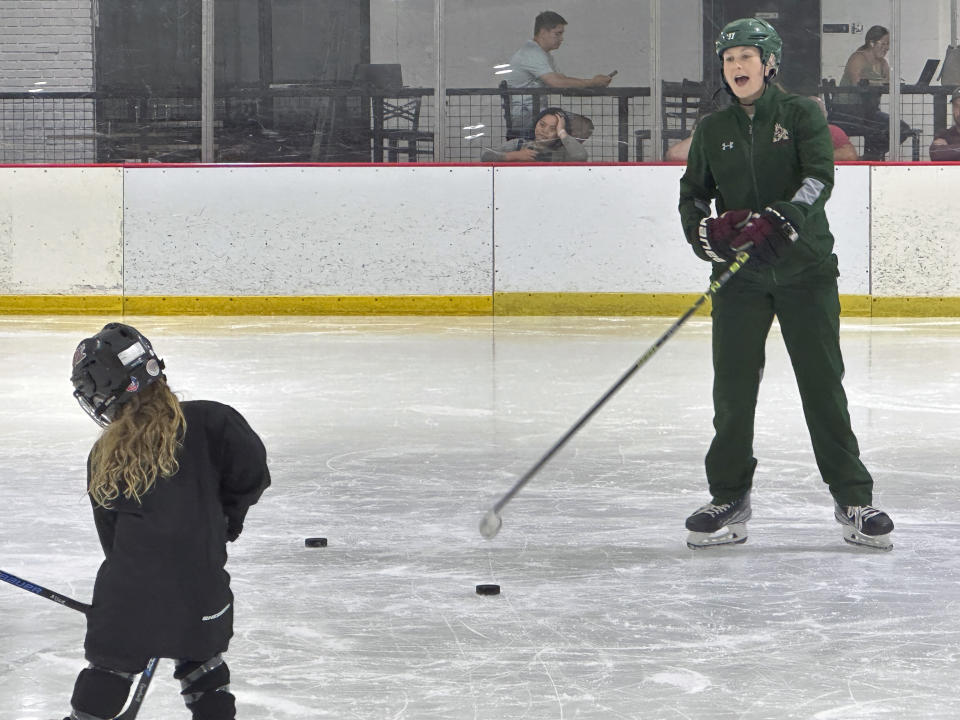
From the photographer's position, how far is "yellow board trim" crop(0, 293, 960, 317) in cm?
1052

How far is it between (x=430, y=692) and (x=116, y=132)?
29.3 feet

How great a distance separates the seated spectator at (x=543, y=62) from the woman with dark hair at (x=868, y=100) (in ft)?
5.52

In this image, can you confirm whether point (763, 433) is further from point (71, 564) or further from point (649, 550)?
point (71, 564)

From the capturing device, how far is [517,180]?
1056 centimetres

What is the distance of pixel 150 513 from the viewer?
200 cm

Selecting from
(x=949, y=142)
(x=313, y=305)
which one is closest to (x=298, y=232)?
(x=313, y=305)

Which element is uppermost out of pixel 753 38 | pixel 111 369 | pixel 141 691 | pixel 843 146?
pixel 843 146

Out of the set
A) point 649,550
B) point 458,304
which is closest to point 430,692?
point 649,550

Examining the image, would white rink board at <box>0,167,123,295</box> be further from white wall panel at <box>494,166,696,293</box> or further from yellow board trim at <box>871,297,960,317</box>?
yellow board trim at <box>871,297,960,317</box>

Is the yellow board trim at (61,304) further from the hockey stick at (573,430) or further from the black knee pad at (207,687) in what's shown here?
the black knee pad at (207,687)

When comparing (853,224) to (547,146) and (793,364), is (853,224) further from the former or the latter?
(793,364)

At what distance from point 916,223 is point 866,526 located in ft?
23.4

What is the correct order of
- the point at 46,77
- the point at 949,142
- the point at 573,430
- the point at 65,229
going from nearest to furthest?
the point at 573,430 < the point at 949,142 < the point at 65,229 < the point at 46,77

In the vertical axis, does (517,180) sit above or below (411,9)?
below
